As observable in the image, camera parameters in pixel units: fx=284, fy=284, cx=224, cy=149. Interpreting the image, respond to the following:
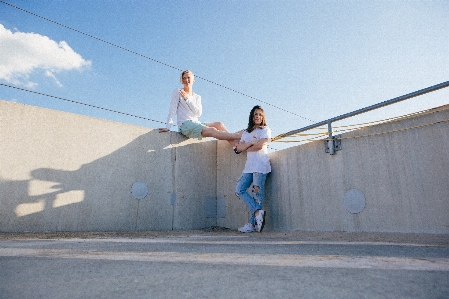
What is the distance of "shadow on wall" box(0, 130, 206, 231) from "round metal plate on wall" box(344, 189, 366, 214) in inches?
84.7

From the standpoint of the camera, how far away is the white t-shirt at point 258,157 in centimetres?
336

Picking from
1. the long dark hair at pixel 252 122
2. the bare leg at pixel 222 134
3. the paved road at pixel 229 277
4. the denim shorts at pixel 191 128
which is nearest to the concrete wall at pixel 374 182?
the long dark hair at pixel 252 122

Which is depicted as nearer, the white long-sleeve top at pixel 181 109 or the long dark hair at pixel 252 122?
the long dark hair at pixel 252 122

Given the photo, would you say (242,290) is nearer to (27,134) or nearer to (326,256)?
(326,256)

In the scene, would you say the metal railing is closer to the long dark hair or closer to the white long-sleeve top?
the long dark hair

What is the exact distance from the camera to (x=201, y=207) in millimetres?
3965

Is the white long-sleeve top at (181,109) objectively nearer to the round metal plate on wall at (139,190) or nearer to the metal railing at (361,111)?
the round metal plate on wall at (139,190)

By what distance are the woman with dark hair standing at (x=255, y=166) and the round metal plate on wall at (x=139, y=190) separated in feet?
3.85

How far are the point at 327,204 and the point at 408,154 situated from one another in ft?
2.87

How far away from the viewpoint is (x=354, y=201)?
2678 millimetres

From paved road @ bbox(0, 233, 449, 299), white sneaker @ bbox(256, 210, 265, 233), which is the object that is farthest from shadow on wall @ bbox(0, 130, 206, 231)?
paved road @ bbox(0, 233, 449, 299)

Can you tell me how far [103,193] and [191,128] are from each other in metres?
1.38

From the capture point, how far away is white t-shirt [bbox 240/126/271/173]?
3359 mm

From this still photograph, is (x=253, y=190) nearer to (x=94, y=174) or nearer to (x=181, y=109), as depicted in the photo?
(x=181, y=109)
